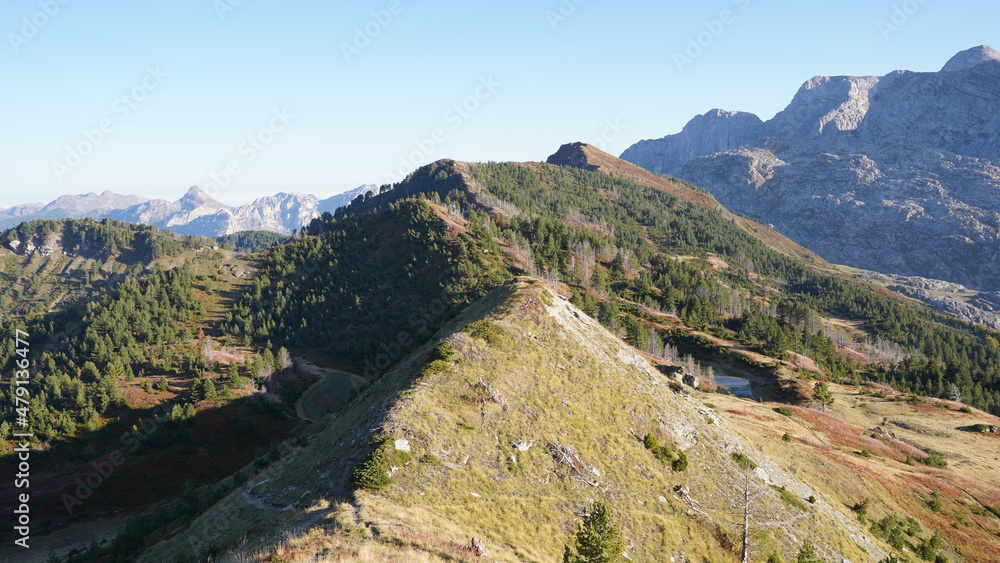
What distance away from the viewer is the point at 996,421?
348 feet

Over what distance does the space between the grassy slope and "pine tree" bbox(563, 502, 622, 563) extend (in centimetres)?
405

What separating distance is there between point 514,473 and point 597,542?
12.1 meters

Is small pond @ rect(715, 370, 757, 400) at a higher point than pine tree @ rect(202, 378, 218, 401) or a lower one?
lower

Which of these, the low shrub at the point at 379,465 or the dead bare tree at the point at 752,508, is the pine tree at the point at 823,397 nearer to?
the dead bare tree at the point at 752,508

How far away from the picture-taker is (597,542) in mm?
24891

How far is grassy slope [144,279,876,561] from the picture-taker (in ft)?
94.0

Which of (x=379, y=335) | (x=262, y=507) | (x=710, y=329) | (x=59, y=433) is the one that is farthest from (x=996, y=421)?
(x=59, y=433)

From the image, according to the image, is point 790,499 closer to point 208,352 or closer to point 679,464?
point 679,464

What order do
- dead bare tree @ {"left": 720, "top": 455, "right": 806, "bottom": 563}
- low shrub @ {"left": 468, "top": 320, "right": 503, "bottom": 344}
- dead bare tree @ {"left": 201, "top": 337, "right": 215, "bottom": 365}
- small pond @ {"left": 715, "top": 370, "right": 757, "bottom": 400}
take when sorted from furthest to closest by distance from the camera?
1. dead bare tree @ {"left": 201, "top": 337, "right": 215, "bottom": 365}
2. small pond @ {"left": 715, "top": 370, "right": 757, "bottom": 400}
3. low shrub @ {"left": 468, "top": 320, "right": 503, "bottom": 344}
4. dead bare tree @ {"left": 720, "top": 455, "right": 806, "bottom": 563}

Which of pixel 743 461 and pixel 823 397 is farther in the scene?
pixel 823 397

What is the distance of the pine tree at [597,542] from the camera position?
2458 centimetres

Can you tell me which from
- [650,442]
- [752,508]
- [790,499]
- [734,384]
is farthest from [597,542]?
[734,384]

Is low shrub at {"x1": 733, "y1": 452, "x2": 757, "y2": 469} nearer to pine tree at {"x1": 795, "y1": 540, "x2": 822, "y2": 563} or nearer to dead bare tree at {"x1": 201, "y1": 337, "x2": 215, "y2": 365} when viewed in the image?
pine tree at {"x1": 795, "y1": 540, "x2": 822, "y2": 563}

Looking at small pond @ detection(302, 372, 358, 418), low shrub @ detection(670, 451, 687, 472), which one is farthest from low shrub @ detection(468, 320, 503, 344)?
small pond @ detection(302, 372, 358, 418)
